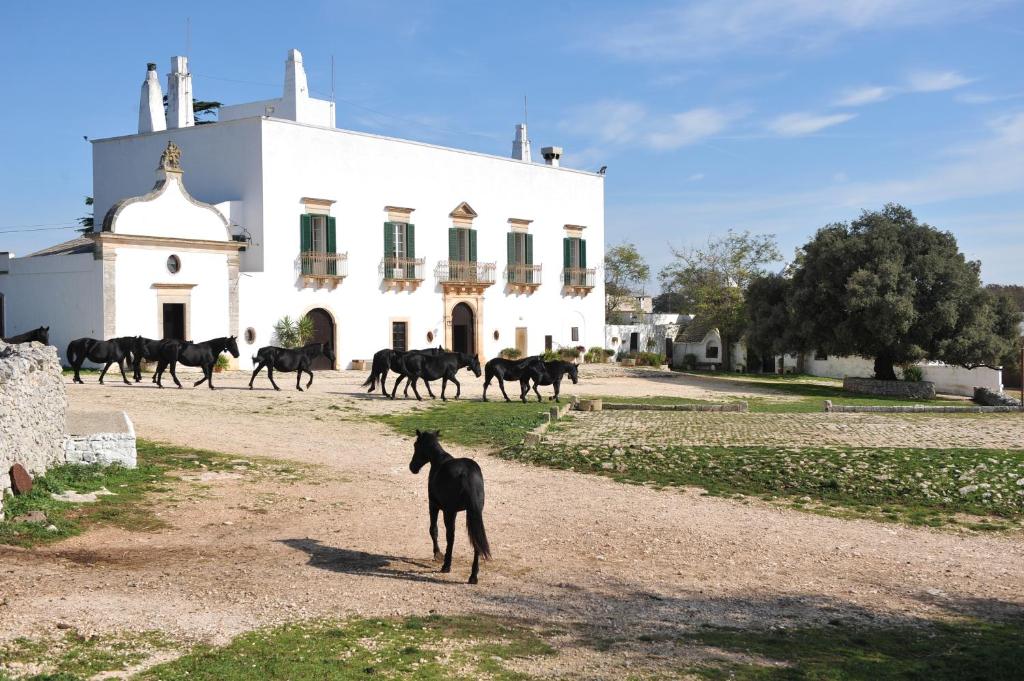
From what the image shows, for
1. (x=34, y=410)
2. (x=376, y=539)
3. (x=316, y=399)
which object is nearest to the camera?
(x=376, y=539)

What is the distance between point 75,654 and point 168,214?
88.4 feet

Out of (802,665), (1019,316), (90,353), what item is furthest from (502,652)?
(1019,316)

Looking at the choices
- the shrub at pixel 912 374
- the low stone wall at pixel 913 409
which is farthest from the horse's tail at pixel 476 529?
the shrub at pixel 912 374

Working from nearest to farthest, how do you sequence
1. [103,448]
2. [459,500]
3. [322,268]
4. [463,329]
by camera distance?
[459,500] → [103,448] → [322,268] → [463,329]

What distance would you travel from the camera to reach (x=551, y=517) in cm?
1188

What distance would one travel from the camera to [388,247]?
128 ft

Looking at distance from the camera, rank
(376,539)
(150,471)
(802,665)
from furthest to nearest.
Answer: (150,471) < (376,539) < (802,665)

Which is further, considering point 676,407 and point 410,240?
point 410,240

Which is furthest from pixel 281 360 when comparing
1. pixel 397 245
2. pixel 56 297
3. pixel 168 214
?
pixel 397 245

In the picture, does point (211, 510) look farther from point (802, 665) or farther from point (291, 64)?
point (291, 64)

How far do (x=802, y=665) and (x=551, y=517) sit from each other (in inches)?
206

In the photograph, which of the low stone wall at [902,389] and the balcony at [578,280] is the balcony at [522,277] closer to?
the balcony at [578,280]

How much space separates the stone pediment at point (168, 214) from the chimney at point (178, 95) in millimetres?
6785

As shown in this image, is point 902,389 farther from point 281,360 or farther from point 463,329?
point 281,360
